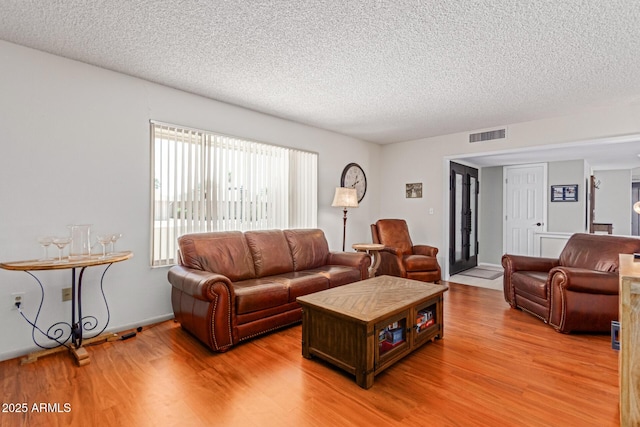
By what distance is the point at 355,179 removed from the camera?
5508 millimetres

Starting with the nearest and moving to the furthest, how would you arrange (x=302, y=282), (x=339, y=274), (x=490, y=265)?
(x=302, y=282), (x=339, y=274), (x=490, y=265)

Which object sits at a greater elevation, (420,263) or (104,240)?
(104,240)

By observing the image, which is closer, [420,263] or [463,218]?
[420,263]

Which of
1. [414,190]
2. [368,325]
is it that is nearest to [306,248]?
[368,325]

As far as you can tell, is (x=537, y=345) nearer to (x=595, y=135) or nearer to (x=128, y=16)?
(x=595, y=135)

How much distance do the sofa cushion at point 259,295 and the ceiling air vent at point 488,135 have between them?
3.90 m

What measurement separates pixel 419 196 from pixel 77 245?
4900 mm

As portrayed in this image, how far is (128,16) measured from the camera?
205 centimetres

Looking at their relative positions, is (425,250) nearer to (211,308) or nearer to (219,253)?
Answer: (219,253)

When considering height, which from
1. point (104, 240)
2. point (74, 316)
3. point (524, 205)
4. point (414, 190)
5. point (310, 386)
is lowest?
point (310, 386)

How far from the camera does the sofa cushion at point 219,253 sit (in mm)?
2990

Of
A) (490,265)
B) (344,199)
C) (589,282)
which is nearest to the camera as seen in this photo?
(589,282)

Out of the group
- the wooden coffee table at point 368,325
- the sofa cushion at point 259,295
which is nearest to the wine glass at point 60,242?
the sofa cushion at point 259,295

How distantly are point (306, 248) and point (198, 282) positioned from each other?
1.63m
